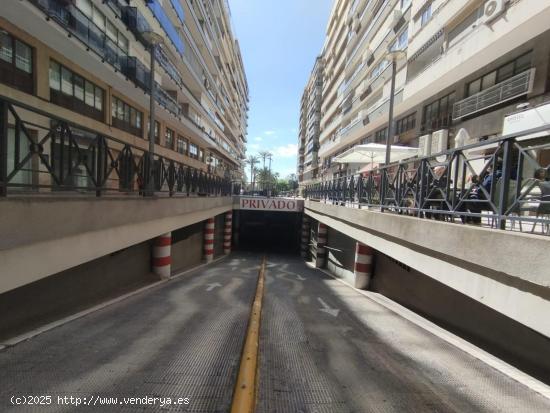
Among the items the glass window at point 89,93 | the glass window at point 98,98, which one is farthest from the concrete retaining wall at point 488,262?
the glass window at point 98,98

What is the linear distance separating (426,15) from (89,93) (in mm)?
19980

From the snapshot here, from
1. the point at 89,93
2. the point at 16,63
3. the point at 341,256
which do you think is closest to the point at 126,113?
the point at 89,93

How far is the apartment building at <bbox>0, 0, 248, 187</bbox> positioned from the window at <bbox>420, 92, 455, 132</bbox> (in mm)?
15778

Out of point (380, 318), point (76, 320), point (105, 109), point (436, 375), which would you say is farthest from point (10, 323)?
point (105, 109)

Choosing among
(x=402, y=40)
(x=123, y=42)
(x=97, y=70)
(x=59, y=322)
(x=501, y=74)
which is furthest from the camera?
(x=402, y=40)

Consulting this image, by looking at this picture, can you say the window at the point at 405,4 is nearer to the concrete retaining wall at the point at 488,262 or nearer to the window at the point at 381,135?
the window at the point at 381,135

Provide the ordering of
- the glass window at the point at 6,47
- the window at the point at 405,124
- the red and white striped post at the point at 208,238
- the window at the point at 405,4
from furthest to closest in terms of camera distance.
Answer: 1. the window at the point at 405,124
2. the window at the point at 405,4
3. the red and white striped post at the point at 208,238
4. the glass window at the point at 6,47

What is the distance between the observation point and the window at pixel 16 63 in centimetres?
914

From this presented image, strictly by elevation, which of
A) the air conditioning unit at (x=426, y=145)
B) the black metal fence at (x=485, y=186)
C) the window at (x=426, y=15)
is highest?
the window at (x=426, y=15)

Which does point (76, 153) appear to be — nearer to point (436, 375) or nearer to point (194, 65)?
point (436, 375)

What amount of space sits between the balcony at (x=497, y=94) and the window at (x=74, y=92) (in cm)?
1870

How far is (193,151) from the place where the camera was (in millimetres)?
29344

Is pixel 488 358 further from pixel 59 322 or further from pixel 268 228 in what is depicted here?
pixel 268 228

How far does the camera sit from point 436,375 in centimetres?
322
